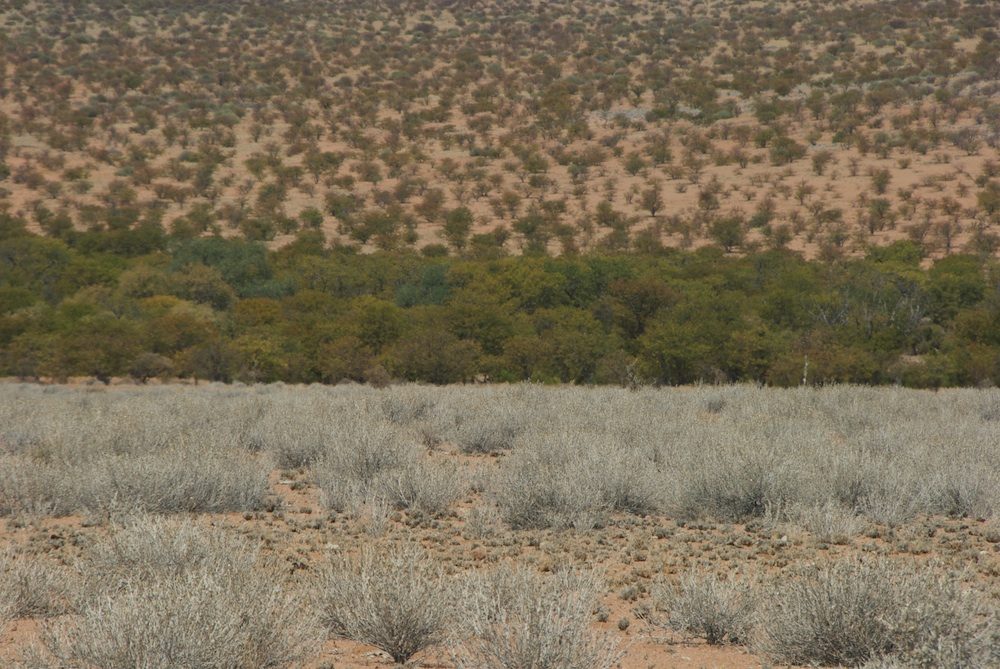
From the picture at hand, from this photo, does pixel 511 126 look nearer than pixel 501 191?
No

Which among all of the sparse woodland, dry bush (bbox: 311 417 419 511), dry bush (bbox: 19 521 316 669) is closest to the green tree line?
the sparse woodland

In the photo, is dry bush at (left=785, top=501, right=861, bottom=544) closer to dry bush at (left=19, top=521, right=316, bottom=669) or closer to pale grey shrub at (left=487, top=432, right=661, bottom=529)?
pale grey shrub at (left=487, top=432, right=661, bottom=529)

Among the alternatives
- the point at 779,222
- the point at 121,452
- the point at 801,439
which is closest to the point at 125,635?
the point at 121,452

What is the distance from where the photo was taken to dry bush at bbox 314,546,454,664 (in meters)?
4.92

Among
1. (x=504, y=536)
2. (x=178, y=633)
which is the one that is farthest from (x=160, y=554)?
(x=504, y=536)

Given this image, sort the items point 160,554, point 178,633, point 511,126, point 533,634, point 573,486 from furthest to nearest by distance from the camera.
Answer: point 511,126, point 573,486, point 160,554, point 533,634, point 178,633

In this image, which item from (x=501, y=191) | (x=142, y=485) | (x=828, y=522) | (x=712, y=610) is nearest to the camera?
(x=712, y=610)

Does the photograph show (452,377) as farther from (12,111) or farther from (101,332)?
(12,111)

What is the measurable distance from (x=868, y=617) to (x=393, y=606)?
8.10ft

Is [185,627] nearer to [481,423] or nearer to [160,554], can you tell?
[160,554]

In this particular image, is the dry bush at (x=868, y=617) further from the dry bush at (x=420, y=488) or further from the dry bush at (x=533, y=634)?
the dry bush at (x=420, y=488)

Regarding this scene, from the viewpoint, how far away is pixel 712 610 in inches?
211

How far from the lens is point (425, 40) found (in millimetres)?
83688

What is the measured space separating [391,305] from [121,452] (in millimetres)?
28098
